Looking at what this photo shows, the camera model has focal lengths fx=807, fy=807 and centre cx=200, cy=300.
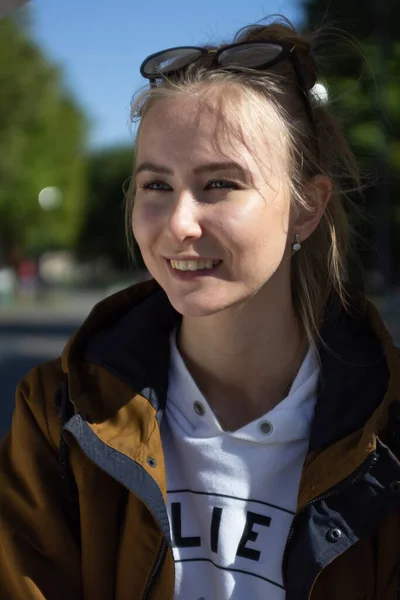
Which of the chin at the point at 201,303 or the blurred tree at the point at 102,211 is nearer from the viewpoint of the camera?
the chin at the point at 201,303

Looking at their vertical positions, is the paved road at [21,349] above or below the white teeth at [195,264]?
below

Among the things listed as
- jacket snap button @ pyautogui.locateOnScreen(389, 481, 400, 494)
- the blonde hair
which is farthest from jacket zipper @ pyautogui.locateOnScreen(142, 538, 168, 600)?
the blonde hair

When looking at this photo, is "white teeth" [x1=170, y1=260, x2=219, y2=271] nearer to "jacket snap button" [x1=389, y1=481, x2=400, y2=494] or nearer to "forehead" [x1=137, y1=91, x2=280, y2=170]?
"forehead" [x1=137, y1=91, x2=280, y2=170]

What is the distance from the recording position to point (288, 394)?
1.67m

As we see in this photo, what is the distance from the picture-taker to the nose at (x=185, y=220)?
1.49 m

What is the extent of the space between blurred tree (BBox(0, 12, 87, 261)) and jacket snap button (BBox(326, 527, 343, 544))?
750 inches

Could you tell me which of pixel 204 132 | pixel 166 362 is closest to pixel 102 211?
pixel 166 362

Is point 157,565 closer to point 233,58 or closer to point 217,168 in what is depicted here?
point 217,168

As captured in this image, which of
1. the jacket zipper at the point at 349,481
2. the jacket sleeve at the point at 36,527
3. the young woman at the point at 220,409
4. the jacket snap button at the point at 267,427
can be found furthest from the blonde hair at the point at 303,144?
the jacket sleeve at the point at 36,527

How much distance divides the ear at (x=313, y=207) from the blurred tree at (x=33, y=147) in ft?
61.1

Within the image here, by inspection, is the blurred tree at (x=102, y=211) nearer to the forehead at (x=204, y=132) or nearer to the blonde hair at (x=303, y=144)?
the blonde hair at (x=303, y=144)

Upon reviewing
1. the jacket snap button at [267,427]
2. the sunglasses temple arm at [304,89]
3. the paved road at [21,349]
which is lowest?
the paved road at [21,349]

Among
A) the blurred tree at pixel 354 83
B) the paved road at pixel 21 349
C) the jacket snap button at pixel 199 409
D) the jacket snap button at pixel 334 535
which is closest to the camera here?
the jacket snap button at pixel 334 535

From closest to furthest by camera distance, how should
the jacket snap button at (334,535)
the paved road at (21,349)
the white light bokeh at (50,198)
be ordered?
the jacket snap button at (334,535), the paved road at (21,349), the white light bokeh at (50,198)
